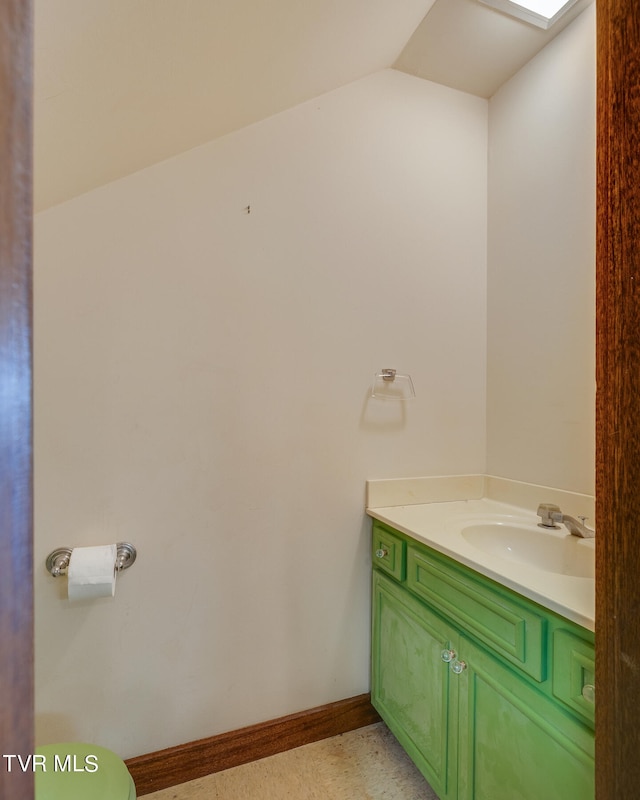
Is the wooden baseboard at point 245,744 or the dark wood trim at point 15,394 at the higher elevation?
the dark wood trim at point 15,394

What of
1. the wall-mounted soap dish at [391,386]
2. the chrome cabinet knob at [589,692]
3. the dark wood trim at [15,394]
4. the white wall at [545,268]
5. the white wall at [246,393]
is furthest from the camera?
the wall-mounted soap dish at [391,386]

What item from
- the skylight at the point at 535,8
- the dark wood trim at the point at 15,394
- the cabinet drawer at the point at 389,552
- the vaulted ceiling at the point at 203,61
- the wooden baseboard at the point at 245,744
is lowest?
the wooden baseboard at the point at 245,744

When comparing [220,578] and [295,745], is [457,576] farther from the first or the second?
[295,745]

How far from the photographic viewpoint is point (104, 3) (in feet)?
2.20

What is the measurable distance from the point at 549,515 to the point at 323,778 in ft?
3.86

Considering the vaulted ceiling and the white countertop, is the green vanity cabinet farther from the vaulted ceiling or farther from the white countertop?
the vaulted ceiling

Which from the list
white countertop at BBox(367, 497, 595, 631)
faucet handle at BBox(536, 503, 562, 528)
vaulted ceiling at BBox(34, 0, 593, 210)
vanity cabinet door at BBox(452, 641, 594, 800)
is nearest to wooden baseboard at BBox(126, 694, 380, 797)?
vanity cabinet door at BBox(452, 641, 594, 800)

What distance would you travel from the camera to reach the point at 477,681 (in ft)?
3.21

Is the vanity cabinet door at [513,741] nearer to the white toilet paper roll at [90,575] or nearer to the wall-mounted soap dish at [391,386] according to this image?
the wall-mounted soap dish at [391,386]

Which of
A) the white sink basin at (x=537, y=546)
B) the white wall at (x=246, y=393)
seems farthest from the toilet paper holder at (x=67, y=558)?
the white sink basin at (x=537, y=546)

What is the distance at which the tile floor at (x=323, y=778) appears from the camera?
47.9 inches

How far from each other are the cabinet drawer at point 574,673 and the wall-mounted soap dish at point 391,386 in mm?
937

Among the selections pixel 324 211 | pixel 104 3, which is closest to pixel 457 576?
pixel 324 211

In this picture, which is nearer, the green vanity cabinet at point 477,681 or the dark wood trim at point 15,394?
the dark wood trim at point 15,394
